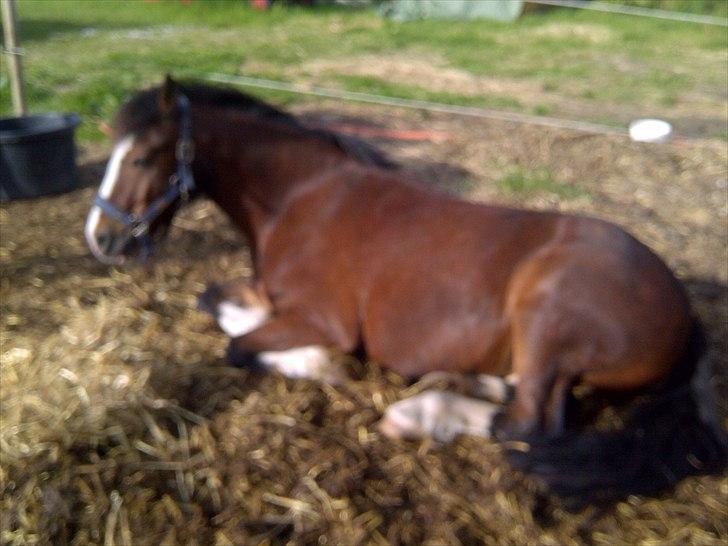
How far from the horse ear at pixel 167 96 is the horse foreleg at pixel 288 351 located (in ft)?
3.18

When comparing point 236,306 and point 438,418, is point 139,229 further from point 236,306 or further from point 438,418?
point 438,418

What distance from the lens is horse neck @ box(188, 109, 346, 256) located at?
3080 millimetres

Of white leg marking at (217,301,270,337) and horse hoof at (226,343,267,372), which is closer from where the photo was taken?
horse hoof at (226,343,267,372)

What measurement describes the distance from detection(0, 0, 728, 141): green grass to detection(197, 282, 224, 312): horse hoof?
324 centimetres

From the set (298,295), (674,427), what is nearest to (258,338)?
(298,295)

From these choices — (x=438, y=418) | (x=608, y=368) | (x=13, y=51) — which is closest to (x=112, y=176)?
(x=438, y=418)

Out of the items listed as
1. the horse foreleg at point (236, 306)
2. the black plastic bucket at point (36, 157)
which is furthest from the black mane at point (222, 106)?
the black plastic bucket at point (36, 157)

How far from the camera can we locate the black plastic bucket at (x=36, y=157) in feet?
15.5

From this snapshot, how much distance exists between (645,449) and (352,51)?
9.29m

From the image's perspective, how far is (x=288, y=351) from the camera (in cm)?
309

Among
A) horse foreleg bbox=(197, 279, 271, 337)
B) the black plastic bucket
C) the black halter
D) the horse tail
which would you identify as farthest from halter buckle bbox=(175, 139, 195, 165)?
the black plastic bucket

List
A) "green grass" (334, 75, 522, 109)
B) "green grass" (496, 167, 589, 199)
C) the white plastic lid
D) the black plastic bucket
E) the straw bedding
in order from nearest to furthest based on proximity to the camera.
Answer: the straw bedding → the black plastic bucket → "green grass" (496, 167, 589, 199) → the white plastic lid → "green grass" (334, 75, 522, 109)

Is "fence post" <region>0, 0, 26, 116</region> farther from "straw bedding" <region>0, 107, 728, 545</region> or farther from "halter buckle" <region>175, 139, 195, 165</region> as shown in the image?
"halter buckle" <region>175, 139, 195, 165</region>

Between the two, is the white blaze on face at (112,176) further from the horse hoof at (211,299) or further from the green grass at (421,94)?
the green grass at (421,94)
